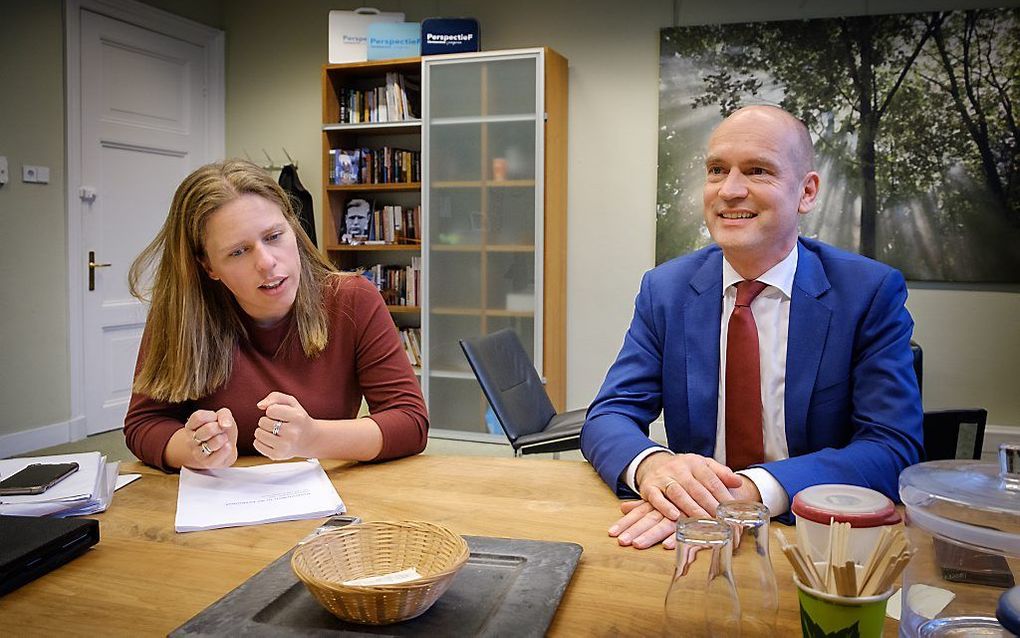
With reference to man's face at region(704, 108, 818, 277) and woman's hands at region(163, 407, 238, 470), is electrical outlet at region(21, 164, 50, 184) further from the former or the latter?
man's face at region(704, 108, 818, 277)

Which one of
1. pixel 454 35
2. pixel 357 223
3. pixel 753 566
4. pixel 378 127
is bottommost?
pixel 753 566

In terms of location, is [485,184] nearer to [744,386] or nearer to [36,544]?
[744,386]

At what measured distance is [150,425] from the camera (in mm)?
1670

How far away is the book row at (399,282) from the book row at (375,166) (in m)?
0.52

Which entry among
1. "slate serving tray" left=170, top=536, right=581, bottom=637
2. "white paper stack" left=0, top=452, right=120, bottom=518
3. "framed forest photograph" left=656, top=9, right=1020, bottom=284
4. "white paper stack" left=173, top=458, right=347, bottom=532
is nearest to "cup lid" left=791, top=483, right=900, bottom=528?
"slate serving tray" left=170, top=536, right=581, bottom=637

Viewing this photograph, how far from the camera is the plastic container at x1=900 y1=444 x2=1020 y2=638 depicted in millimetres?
746

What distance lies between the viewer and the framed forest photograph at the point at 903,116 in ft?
13.8

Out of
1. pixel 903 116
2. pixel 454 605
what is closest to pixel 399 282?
pixel 903 116

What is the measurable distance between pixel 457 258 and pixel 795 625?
4.04 metres

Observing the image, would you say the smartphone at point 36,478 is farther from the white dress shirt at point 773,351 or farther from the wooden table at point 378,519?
the white dress shirt at point 773,351

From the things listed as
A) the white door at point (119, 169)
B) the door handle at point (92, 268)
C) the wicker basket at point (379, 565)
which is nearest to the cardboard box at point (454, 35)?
the white door at point (119, 169)

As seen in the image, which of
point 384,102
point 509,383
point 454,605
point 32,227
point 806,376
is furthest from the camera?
point 384,102

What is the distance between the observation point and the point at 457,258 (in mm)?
4844

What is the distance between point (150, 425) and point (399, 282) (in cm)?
347
